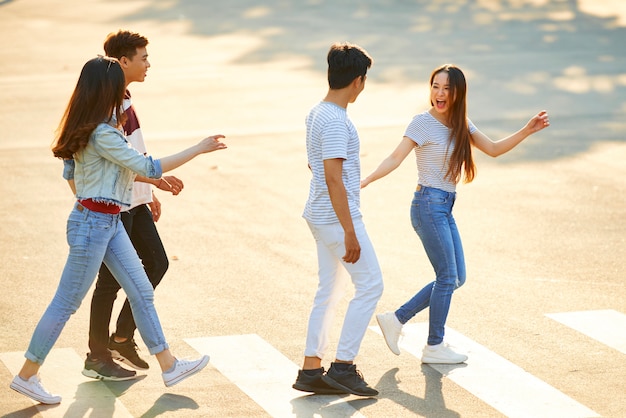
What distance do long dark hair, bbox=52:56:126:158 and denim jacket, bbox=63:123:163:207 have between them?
56 millimetres

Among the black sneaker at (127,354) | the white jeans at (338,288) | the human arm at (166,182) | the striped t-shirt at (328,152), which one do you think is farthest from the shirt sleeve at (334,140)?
the black sneaker at (127,354)

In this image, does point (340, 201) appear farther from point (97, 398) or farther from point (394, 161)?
point (97, 398)

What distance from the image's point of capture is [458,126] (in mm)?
7027

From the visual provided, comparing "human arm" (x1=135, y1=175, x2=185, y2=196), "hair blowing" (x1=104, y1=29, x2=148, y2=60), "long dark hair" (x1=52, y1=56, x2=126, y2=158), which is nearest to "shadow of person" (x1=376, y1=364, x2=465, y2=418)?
"human arm" (x1=135, y1=175, x2=185, y2=196)

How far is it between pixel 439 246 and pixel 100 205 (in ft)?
7.34

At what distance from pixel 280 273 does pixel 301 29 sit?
54.6ft

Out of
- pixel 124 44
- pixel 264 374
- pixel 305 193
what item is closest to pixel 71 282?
pixel 264 374

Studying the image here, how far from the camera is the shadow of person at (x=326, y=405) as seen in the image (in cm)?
615

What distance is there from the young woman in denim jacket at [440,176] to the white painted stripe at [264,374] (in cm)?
82

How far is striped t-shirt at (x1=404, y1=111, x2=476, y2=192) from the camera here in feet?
23.0

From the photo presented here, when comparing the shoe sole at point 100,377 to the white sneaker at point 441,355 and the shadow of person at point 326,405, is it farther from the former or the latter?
the white sneaker at point 441,355

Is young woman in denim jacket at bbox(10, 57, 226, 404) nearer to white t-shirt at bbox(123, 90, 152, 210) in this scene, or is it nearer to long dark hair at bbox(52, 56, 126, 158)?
long dark hair at bbox(52, 56, 126, 158)

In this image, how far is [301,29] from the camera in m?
25.1

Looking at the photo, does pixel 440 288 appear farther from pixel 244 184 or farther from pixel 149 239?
pixel 244 184
